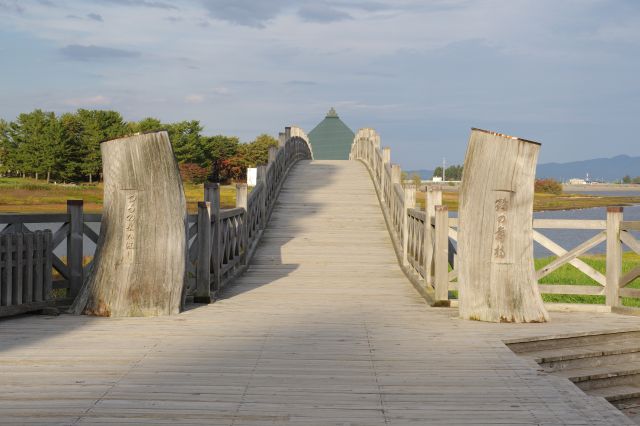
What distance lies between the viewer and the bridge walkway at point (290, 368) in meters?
5.16

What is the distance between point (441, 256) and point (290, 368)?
414 cm

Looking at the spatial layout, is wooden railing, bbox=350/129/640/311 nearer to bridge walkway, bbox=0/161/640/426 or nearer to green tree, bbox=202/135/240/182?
bridge walkway, bbox=0/161/640/426

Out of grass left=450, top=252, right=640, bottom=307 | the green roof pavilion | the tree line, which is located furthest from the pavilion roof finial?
grass left=450, top=252, right=640, bottom=307

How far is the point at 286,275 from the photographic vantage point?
44.3 feet

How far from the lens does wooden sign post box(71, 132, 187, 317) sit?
903 cm

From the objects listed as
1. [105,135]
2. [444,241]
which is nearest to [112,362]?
[444,241]

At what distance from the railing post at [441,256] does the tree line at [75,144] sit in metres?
64.0

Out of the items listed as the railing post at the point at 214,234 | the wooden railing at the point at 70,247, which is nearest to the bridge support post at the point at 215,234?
the railing post at the point at 214,234

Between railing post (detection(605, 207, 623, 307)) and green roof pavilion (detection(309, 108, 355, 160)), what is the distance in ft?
278

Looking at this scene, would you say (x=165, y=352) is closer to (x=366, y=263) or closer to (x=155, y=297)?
(x=155, y=297)

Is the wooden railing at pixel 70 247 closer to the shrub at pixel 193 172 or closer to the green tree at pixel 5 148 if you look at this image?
the shrub at pixel 193 172

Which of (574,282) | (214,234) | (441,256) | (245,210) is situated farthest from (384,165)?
(441,256)

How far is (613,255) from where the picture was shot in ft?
32.7

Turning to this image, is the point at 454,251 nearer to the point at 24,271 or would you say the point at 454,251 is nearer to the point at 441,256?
the point at 441,256
